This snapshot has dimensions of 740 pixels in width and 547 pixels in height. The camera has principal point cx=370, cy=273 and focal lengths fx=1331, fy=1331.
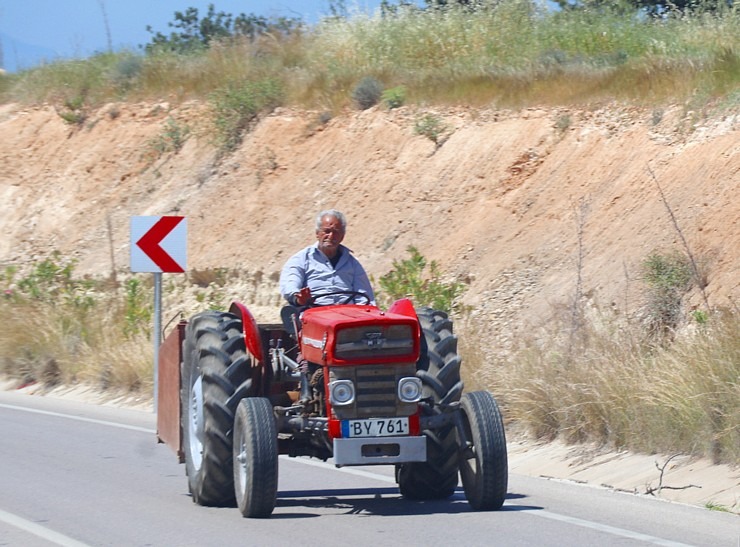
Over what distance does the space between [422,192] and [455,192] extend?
75 cm

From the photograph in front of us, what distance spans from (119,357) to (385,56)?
11320 mm

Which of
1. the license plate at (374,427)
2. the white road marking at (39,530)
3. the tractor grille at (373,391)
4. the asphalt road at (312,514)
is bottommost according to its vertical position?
the asphalt road at (312,514)

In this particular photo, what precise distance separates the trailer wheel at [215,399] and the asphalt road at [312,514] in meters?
0.21

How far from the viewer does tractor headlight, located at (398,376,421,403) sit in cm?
880

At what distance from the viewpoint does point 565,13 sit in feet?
87.5

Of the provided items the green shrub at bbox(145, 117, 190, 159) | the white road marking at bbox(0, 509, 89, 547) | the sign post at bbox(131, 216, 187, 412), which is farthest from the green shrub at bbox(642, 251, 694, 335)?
the green shrub at bbox(145, 117, 190, 159)

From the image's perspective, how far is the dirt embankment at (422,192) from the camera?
17781 mm

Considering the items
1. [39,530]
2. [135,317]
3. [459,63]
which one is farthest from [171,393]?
[459,63]

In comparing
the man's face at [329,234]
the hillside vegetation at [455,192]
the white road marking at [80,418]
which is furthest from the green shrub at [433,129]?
the man's face at [329,234]

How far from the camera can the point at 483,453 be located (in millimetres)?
8781

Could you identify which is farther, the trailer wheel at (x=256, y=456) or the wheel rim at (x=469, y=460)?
the wheel rim at (x=469, y=460)

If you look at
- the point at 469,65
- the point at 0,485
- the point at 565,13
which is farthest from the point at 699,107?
the point at 0,485

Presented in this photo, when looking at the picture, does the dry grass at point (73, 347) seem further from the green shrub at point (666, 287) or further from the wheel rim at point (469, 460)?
the wheel rim at point (469, 460)

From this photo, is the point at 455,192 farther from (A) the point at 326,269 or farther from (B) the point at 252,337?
(B) the point at 252,337
